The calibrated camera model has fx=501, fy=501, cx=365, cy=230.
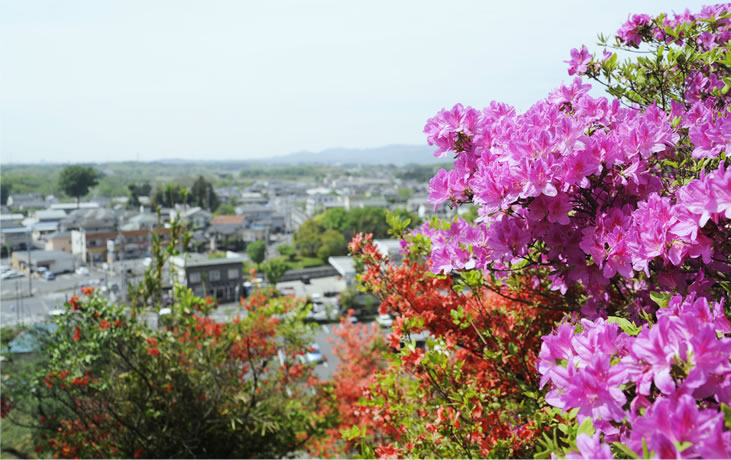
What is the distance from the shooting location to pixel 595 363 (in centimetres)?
78

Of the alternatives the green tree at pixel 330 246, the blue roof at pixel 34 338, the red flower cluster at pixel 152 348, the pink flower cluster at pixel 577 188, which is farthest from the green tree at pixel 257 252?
the pink flower cluster at pixel 577 188

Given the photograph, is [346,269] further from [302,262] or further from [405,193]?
[405,193]

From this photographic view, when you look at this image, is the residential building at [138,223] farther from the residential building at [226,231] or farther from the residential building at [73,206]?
the residential building at [73,206]

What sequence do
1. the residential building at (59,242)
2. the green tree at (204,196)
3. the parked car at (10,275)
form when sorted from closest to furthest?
the parked car at (10,275) → the residential building at (59,242) → the green tree at (204,196)

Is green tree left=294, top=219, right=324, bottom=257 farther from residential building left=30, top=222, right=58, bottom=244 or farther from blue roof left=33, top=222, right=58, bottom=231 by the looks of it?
blue roof left=33, top=222, right=58, bottom=231

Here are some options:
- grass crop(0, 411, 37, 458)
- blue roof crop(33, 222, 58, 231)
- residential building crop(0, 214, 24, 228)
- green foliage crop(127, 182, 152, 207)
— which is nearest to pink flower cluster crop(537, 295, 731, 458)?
grass crop(0, 411, 37, 458)

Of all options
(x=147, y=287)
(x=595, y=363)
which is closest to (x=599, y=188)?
(x=595, y=363)

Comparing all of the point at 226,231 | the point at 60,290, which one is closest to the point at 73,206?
the point at 226,231

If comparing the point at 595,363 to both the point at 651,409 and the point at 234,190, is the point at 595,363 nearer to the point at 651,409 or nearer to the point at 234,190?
the point at 651,409

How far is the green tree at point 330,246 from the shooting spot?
37.6m

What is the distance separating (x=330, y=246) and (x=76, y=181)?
102 feet

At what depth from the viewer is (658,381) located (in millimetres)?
701

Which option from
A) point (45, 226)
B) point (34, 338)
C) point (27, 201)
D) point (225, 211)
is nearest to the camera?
point (34, 338)

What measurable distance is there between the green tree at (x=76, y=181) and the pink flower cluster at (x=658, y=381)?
5857cm
